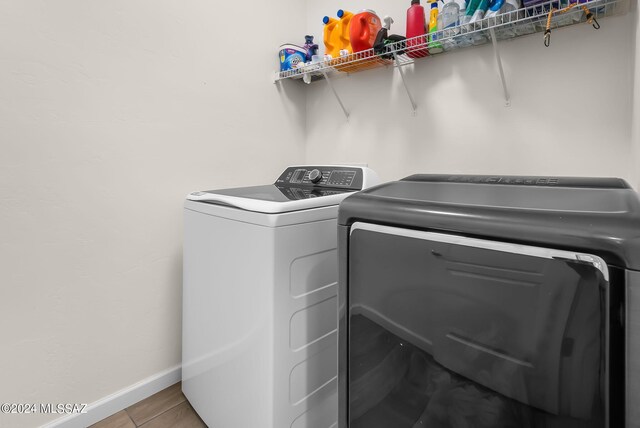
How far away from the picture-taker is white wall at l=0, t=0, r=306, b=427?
1.19 meters

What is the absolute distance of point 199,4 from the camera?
1.68m

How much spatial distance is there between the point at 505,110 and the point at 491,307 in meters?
1.12

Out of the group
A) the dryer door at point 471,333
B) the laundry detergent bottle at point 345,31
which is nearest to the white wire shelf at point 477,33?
the laundry detergent bottle at point 345,31

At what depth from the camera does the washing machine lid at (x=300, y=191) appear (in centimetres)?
110

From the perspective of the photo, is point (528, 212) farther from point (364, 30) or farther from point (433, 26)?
point (364, 30)

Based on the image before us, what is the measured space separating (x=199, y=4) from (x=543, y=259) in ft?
6.27

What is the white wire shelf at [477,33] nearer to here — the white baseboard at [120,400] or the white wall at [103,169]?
the white wall at [103,169]

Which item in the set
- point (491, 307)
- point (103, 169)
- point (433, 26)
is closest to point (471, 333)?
point (491, 307)

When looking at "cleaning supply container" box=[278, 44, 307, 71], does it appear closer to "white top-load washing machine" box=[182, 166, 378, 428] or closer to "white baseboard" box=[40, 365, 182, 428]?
"white top-load washing machine" box=[182, 166, 378, 428]

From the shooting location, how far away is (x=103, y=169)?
139 centimetres

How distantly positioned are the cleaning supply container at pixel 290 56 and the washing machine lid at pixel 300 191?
0.70 meters

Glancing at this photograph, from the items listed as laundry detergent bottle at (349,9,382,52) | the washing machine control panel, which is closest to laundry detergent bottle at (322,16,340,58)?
laundry detergent bottle at (349,9,382,52)

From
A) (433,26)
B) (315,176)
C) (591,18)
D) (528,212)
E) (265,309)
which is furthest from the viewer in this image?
(315,176)

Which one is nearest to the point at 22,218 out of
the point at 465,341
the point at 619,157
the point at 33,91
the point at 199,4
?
the point at 33,91
